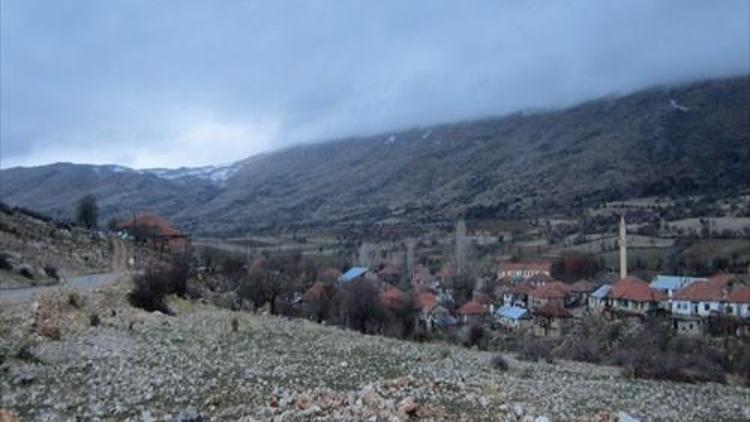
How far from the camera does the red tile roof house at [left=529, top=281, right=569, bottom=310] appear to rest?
6216 cm

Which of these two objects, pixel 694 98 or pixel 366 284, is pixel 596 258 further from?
pixel 694 98

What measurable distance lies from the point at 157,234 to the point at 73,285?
26.7 meters

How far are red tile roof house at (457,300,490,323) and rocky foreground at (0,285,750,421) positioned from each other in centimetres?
2612

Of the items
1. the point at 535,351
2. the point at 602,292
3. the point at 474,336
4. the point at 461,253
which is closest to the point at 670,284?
the point at 602,292

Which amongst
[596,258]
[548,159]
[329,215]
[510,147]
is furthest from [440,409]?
[510,147]

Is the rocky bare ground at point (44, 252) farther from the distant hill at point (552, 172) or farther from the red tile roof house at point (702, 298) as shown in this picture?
the distant hill at point (552, 172)

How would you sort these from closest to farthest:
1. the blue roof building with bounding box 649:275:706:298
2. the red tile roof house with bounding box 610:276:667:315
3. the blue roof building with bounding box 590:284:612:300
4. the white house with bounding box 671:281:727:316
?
the white house with bounding box 671:281:727:316
the red tile roof house with bounding box 610:276:667:315
the blue roof building with bounding box 649:275:706:298
the blue roof building with bounding box 590:284:612:300

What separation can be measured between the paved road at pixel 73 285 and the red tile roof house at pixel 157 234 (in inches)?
740

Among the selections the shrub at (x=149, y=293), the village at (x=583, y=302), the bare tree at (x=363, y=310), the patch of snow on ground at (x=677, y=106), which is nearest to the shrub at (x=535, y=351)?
the village at (x=583, y=302)

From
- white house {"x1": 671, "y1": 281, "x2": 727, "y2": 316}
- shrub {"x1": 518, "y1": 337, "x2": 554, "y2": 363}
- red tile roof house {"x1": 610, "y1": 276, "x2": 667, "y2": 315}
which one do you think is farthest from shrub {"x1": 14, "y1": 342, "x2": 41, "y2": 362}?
white house {"x1": 671, "y1": 281, "x2": 727, "y2": 316}

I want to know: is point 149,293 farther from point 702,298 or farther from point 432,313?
point 702,298

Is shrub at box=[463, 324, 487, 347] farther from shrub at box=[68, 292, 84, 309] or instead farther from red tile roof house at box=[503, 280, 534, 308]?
shrub at box=[68, 292, 84, 309]

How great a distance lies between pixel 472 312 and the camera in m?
57.7

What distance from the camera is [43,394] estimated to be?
14.4 metres
